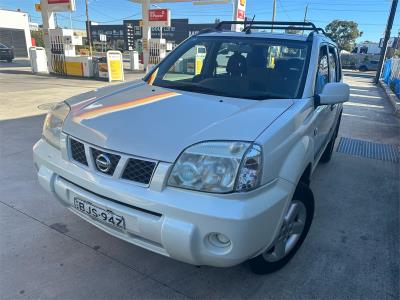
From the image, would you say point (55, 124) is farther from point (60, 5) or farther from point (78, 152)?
point (60, 5)

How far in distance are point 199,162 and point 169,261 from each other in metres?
1.08

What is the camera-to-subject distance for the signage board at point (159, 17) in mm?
18641

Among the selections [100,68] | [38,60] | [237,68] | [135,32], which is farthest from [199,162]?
[135,32]

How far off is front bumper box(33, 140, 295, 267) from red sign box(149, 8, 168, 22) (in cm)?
1852

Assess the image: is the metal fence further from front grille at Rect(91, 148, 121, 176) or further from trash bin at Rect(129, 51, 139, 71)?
trash bin at Rect(129, 51, 139, 71)

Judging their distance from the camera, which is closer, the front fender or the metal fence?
the front fender

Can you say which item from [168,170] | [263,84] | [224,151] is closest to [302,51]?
[263,84]

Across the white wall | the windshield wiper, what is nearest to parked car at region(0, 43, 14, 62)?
the white wall

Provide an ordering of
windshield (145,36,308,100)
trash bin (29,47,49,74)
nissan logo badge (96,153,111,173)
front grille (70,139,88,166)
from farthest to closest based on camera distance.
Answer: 1. trash bin (29,47,49,74)
2. windshield (145,36,308,100)
3. front grille (70,139,88,166)
4. nissan logo badge (96,153,111,173)

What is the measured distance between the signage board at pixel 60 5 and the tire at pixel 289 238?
15985mm

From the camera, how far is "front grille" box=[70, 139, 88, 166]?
2098mm

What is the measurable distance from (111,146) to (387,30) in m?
22.2

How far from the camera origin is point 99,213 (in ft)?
6.56

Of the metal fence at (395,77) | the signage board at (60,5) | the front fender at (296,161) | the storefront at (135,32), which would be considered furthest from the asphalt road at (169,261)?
the storefront at (135,32)
